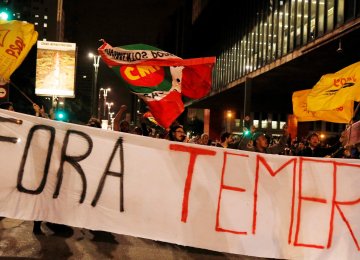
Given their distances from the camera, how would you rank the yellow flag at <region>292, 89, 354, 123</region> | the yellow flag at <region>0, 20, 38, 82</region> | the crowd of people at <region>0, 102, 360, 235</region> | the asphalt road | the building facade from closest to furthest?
the asphalt road → the crowd of people at <region>0, 102, 360, 235</region> → the yellow flag at <region>0, 20, 38, 82</region> → the yellow flag at <region>292, 89, 354, 123</region> → the building facade

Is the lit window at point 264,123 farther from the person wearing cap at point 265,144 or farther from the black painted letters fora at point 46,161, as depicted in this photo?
the black painted letters fora at point 46,161

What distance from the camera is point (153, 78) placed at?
7137 millimetres

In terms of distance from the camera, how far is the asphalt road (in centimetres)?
536

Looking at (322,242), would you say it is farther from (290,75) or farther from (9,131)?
(290,75)

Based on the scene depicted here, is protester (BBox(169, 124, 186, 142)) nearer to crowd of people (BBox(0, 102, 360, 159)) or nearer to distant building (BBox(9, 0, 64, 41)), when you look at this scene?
crowd of people (BBox(0, 102, 360, 159))

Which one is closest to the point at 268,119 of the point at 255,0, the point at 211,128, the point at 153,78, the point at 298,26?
the point at 211,128

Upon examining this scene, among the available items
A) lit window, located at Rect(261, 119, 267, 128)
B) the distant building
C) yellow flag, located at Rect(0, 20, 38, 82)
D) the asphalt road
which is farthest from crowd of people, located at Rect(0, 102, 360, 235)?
the distant building

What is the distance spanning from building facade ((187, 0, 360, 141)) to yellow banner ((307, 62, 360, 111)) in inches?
386

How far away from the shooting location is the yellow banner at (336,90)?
6.47 m

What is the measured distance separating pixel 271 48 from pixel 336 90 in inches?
836

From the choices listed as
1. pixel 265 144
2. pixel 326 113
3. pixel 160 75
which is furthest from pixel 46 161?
pixel 326 113

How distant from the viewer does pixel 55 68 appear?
12227 millimetres

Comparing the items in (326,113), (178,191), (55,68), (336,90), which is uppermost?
(55,68)

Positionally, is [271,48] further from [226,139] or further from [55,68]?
[226,139]
